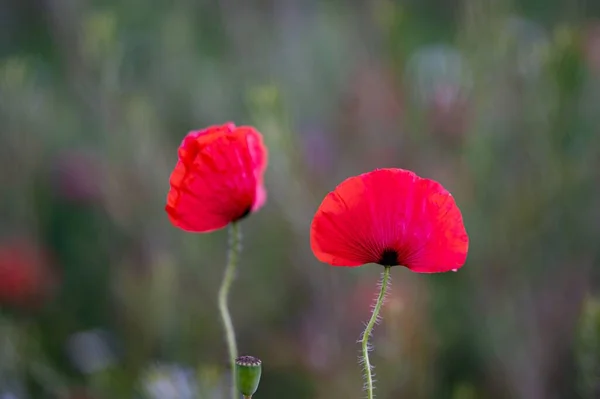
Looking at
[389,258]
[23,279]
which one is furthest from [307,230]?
[389,258]

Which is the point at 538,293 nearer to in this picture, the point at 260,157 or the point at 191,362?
the point at 191,362

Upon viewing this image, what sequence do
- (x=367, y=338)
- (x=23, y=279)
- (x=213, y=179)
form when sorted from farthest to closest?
(x=23, y=279)
(x=213, y=179)
(x=367, y=338)

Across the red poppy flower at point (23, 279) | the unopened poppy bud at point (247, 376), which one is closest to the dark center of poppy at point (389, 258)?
the unopened poppy bud at point (247, 376)

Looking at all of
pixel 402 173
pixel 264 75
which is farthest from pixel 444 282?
pixel 402 173

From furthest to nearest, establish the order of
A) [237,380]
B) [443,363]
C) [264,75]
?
[264,75]
[443,363]
[237,380]

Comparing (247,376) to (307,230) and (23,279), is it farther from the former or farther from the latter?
(23,279)

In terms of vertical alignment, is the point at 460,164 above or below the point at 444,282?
above

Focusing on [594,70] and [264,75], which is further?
[264,75]
